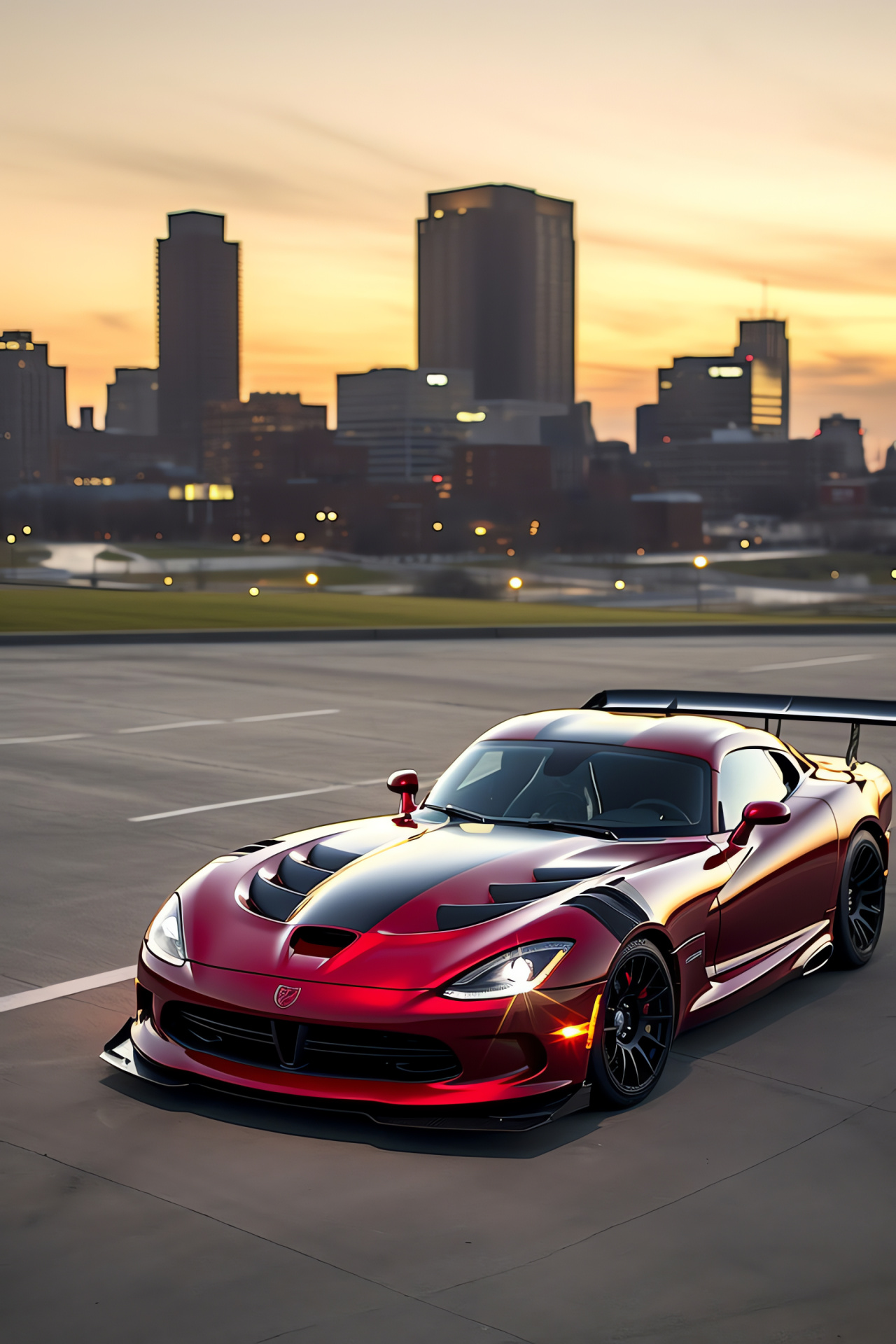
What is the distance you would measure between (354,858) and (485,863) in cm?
58

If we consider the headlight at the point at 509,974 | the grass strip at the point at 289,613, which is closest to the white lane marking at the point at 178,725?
the headlight at the point at 509,974

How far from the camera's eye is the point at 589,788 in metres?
6.71

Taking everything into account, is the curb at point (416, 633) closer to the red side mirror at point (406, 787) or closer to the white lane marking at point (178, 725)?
the white lane marking at point (178, 725)

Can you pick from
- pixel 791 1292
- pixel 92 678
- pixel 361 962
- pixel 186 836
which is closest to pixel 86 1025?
pixel 361 962

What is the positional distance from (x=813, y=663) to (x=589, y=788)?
23.0 meters

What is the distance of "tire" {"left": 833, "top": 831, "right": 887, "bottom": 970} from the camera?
745 centimetres

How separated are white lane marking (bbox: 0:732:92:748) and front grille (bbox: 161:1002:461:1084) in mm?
11623

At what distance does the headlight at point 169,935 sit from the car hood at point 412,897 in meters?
0.05

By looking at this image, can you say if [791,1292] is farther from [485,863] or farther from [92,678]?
[92,678]

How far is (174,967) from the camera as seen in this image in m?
5.57

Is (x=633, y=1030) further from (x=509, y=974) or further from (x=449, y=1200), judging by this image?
(x=449, y=1200)

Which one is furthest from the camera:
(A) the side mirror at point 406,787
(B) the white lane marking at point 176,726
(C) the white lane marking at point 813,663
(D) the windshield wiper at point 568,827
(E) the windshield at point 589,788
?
(C) the white lane marking at point 813,663

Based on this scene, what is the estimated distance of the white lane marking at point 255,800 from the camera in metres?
12.0

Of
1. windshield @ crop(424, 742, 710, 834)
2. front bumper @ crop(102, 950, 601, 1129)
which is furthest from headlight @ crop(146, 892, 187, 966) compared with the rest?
windshield @ crop(424, 742, 710, 834)
